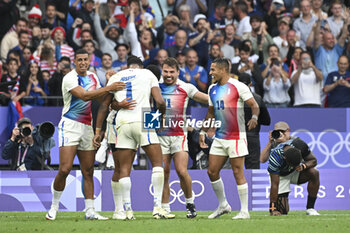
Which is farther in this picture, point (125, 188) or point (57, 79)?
point (57, 79)

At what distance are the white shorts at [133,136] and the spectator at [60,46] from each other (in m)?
8.11

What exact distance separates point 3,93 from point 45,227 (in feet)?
24.7

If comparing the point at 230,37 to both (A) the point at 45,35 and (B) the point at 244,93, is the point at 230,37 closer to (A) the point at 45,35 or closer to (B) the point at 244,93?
(A) the point at 45,35

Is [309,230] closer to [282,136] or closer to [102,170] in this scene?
[282,136]

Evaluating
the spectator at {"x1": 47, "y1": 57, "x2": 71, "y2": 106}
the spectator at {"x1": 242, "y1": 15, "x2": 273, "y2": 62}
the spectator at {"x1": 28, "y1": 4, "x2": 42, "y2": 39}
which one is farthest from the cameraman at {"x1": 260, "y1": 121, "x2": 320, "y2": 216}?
the spectator at {"x1": 28, "y1": 4, "x2": 42, "y2": 39}

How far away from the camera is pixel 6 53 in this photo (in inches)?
792

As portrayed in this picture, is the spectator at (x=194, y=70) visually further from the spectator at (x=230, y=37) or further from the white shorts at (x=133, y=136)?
the white shorts at (x=133, y=136)

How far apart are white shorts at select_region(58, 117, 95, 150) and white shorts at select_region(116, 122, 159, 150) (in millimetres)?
629

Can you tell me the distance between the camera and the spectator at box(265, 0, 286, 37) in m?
22.2

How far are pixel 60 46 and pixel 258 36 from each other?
5203mm

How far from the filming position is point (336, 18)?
22047 mm

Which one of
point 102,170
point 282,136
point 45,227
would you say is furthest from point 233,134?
point 102,170

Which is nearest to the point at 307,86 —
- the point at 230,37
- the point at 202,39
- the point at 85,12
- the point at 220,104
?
the point at 230,37

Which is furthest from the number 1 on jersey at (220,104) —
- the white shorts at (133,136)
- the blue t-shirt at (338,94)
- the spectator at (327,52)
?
the spectator at (327,52)
